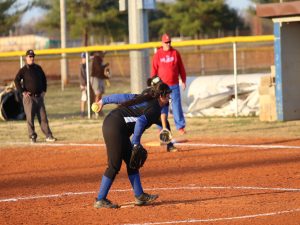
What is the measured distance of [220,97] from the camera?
25.1 meters

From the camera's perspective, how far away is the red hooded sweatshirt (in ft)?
57.1

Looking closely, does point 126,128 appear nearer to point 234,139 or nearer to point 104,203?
point 104,203

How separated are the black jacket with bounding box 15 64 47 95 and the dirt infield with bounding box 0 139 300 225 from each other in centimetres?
123

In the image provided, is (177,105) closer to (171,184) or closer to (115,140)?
(171,184)

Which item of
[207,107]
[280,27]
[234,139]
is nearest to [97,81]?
[207,107]

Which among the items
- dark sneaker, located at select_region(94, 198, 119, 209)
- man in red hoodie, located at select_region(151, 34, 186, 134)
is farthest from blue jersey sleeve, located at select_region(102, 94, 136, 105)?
man in red hoodie, located at select_region(151, 34, 186, 134)

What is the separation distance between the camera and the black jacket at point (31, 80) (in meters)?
18.3

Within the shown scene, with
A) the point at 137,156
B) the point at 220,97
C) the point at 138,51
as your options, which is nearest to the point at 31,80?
the point at 138,51

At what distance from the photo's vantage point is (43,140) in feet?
64.4

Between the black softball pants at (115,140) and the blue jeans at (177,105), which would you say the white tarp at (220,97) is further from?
the black softball pants at (115,140)

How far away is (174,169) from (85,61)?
12.1 metres

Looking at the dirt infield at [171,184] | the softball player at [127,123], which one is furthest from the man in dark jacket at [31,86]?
the softball player at [127,123]

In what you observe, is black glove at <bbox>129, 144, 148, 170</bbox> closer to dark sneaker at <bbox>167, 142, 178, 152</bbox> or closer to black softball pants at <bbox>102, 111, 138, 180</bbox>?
black softball pants at <bbox>102, 111, 138, 180</bbox>

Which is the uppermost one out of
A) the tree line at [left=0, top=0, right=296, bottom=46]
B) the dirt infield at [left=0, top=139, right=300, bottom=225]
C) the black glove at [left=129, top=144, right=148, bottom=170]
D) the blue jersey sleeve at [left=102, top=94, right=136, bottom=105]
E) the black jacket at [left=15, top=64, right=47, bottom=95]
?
the tree line at [left=0, top=0, right=296, bottom=46]
